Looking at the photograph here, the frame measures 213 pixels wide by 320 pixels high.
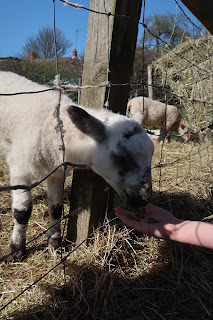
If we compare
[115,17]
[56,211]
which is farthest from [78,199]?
[115,17]

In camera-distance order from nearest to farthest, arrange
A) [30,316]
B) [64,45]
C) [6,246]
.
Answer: [30,316] < [6,246] < [64,45]

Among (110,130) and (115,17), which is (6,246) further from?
(115,17)

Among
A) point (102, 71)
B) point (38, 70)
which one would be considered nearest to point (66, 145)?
point (102, 71)

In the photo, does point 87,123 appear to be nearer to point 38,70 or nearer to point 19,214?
point 19,214

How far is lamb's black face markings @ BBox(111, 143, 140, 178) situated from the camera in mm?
1772

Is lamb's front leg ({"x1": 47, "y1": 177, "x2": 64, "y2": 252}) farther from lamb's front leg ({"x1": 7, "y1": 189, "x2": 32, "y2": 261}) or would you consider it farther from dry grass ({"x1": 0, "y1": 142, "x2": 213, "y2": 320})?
lamb's front leg ({"x1": 7, "y1": 189, "x2": 32, "y2": 261})

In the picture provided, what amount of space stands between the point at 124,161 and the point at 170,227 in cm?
55

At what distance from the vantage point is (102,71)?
1.86 metres

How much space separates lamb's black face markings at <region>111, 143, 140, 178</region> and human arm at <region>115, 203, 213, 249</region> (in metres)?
0.32

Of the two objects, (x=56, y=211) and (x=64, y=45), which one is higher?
(x=64, y=45)

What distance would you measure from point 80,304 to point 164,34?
65.7 feet

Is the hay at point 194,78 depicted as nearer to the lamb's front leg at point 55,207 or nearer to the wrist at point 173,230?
the lamb's front leg at point 55,207

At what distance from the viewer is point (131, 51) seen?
6.19 ft

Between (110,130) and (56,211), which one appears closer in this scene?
(110,130)
